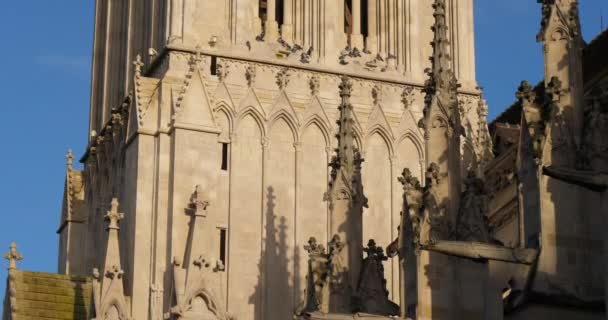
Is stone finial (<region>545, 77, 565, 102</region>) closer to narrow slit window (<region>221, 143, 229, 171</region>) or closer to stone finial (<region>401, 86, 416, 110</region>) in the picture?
narrow slit window (<region>221, 143, 229, 171</region>)

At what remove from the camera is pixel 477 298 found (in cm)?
2259

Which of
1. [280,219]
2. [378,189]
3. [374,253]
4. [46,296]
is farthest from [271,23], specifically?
[374,253]

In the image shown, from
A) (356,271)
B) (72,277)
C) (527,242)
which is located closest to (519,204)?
(527,242)

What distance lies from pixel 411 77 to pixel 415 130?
1168 mm

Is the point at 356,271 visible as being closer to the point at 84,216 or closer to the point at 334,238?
the point at 334,238

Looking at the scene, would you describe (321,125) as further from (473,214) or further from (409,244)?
(473,214)

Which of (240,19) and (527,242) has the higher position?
(240,19)

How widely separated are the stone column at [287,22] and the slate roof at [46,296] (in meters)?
6.41

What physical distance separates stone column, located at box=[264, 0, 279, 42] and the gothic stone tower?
37mm

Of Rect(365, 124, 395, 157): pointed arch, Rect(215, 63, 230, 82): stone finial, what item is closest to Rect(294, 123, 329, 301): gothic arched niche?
Rect(365, 124, 395, 157): pointed arch

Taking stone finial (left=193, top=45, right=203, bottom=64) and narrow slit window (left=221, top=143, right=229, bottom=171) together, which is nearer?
stone finial (left=193, top=45, right=203, bottom=64)

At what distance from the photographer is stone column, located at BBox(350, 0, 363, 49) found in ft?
119

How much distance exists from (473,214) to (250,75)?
12.3 metres

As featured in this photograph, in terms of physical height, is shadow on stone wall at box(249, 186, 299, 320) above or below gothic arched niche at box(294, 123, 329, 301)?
below
